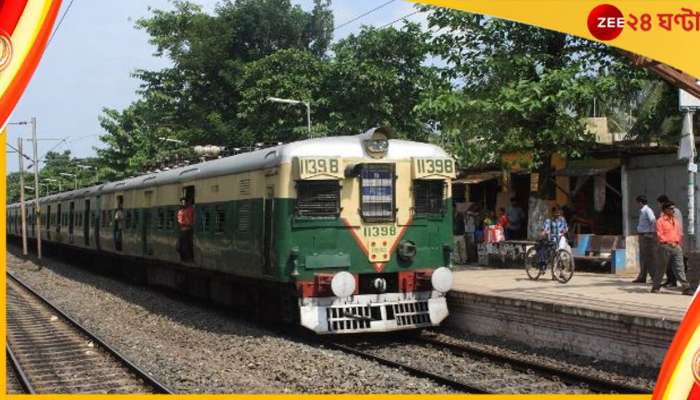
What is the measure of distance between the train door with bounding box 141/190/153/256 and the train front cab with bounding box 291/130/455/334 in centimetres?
756

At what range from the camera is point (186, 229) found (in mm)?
15484

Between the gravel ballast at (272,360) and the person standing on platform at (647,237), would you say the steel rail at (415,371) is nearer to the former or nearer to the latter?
the gravel ballast at (272,360)

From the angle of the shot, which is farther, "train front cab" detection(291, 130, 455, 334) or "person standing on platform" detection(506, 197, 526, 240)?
"person standing on platform" detection(506, 197, 526, 240)

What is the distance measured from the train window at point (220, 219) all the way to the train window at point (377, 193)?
292cm

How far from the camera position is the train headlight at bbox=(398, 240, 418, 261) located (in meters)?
11.6

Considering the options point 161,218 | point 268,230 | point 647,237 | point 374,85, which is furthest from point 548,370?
point 374,85

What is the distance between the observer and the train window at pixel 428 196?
1192cm

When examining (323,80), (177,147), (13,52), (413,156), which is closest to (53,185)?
(177,147)

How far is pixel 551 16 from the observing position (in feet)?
22.9

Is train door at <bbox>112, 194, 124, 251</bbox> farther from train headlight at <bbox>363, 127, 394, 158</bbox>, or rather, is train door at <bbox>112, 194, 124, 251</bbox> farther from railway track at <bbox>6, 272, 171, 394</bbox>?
train headlight at <bbox>363, 127, 394, 158</bbox>

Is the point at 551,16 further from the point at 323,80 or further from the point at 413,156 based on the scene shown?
the point at 323,80

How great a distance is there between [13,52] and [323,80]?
21788 mm

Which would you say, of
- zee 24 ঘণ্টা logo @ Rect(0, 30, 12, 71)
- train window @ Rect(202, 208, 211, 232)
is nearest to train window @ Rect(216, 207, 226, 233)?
train window @ Rect(202, 208, 211, 232)

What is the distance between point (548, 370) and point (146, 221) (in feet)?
37.3
